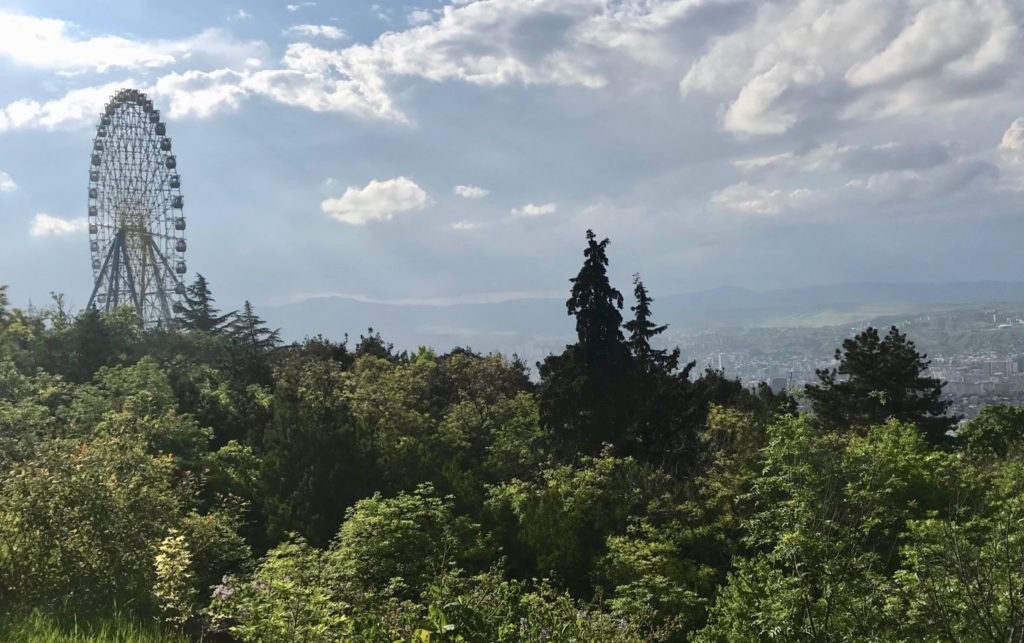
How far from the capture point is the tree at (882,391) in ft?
99.3

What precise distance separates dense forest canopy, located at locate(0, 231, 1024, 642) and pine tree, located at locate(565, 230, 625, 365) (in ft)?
0.28

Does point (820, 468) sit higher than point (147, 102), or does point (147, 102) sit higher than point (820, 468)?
point (147, 102)

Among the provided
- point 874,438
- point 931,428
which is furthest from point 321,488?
point 931,428

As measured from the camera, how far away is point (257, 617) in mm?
9008

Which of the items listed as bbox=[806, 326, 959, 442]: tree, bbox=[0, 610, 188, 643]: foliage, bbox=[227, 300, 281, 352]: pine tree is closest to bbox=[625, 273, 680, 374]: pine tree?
bbox=[806, 326, 959, 442]: tree

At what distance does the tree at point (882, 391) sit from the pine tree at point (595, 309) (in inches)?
437

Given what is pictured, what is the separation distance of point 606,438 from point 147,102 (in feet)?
151

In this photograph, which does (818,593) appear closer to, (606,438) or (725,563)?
(725,563)

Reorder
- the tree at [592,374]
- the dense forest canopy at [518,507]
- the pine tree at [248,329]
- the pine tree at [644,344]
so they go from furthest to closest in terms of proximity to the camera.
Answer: the pine tree at [248,329] < the pine tree at [644,344] < the tree at [592,374] < the dense forest canopy at [518,507]

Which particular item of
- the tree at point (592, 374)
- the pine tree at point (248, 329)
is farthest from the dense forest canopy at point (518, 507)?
the pine tree at point (248, 329)

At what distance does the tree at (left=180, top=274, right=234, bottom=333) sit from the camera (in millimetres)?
61188

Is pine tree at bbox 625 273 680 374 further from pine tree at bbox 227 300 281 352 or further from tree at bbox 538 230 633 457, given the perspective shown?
pine tree at bbox 227 300 281 352

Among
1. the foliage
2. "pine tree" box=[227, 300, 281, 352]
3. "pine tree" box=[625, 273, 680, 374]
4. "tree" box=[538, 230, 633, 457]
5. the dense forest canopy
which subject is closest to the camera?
the dense forest canopy

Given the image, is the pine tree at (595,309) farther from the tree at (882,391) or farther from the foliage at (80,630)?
the foliage at (80,630)
